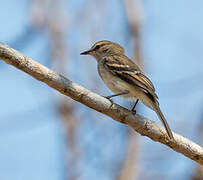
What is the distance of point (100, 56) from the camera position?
7.44 metres

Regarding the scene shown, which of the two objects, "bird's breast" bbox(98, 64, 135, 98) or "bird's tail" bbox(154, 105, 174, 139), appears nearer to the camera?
"bird's tail" bbox(154, 105, 174, 139)

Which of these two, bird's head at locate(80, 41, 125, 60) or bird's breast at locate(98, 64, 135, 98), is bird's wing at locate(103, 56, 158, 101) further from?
bird's head at locate(80, 41, 125, 60)

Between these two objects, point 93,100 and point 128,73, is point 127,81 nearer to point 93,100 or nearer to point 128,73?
point 128,73

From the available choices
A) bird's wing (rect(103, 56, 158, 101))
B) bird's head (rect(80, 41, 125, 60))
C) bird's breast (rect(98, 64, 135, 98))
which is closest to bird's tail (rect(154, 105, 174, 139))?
bird's wing (rect(103, 56, 158, 101))

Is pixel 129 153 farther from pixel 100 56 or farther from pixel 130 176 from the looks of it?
pixel 100 56

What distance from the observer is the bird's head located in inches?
297

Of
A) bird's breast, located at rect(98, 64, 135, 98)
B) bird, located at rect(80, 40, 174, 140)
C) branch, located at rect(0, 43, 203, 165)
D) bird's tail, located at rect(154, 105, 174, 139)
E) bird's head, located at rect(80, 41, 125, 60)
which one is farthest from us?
bird's head, located at rect(80, 41, 125, 60)

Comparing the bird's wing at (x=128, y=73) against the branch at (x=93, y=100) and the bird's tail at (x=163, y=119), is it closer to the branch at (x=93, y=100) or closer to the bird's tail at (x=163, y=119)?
the bird's tail at (x=163, y=119)

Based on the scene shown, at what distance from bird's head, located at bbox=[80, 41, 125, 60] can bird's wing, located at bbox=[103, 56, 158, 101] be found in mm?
579

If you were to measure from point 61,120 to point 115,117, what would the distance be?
460 cm

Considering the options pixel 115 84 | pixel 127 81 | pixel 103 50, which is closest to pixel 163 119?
pixel 127 81

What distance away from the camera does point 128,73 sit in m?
6.25

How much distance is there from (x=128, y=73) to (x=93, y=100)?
5.65ft

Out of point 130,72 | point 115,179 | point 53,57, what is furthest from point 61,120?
point 130,72
